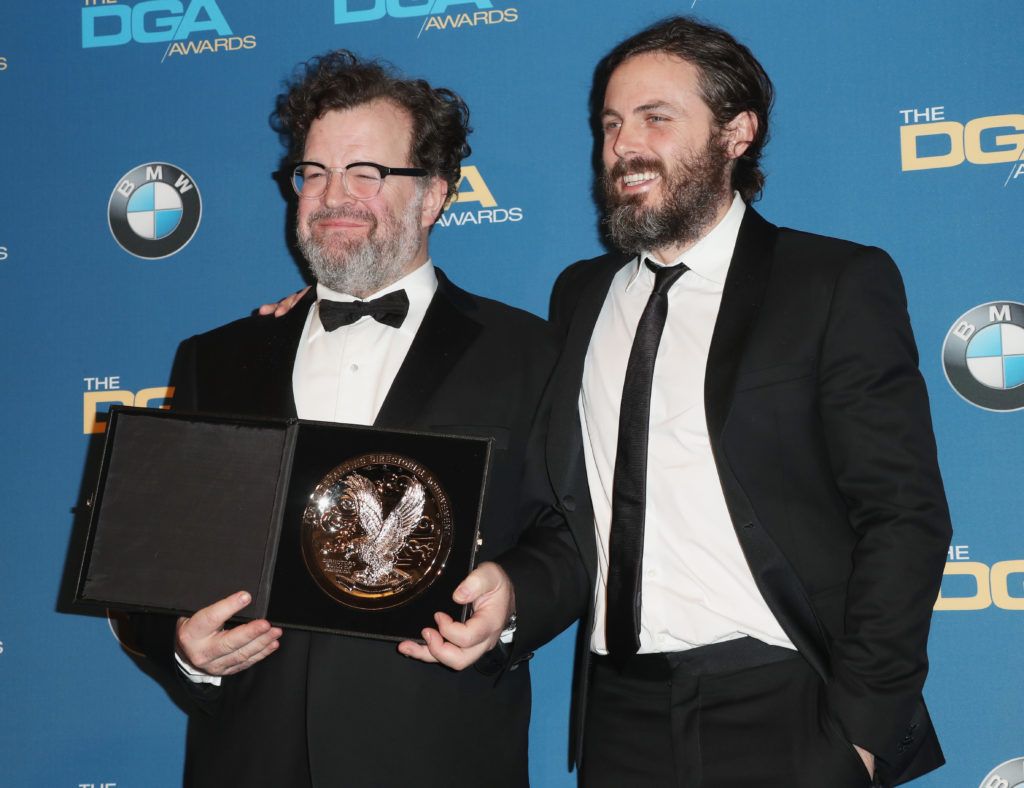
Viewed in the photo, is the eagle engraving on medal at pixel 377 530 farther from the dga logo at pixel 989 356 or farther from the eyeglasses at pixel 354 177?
the dga logo at pixel 989 356

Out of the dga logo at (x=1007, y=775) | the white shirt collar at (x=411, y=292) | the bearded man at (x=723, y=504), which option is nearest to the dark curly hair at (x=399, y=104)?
the white shirt collar at (x=411, y=292)

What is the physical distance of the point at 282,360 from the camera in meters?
2.43

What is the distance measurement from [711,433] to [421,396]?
0.63 m

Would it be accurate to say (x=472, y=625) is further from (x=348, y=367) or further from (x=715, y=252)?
(x=715, y=252)

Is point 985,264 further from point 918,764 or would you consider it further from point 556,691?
point 556,691

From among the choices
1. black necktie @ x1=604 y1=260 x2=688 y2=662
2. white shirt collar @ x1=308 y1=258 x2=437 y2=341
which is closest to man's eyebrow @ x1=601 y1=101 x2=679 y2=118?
black necktie @ x1=604 y1=260 x2=688 y2=662

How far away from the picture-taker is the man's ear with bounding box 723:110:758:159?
8.12ft

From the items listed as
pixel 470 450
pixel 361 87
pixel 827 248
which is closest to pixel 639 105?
pixel 827 248

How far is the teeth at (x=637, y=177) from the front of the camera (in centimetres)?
236

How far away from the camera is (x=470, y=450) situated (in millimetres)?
2031

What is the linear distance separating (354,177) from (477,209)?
61 cm

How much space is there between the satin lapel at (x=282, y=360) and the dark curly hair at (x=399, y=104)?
0.42m

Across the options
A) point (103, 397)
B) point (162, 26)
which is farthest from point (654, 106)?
point (103, 397)

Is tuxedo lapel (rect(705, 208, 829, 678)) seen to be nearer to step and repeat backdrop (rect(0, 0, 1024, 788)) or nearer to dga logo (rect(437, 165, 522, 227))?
step and repeat backdrop (rect(0, 0, 1024, 788))
